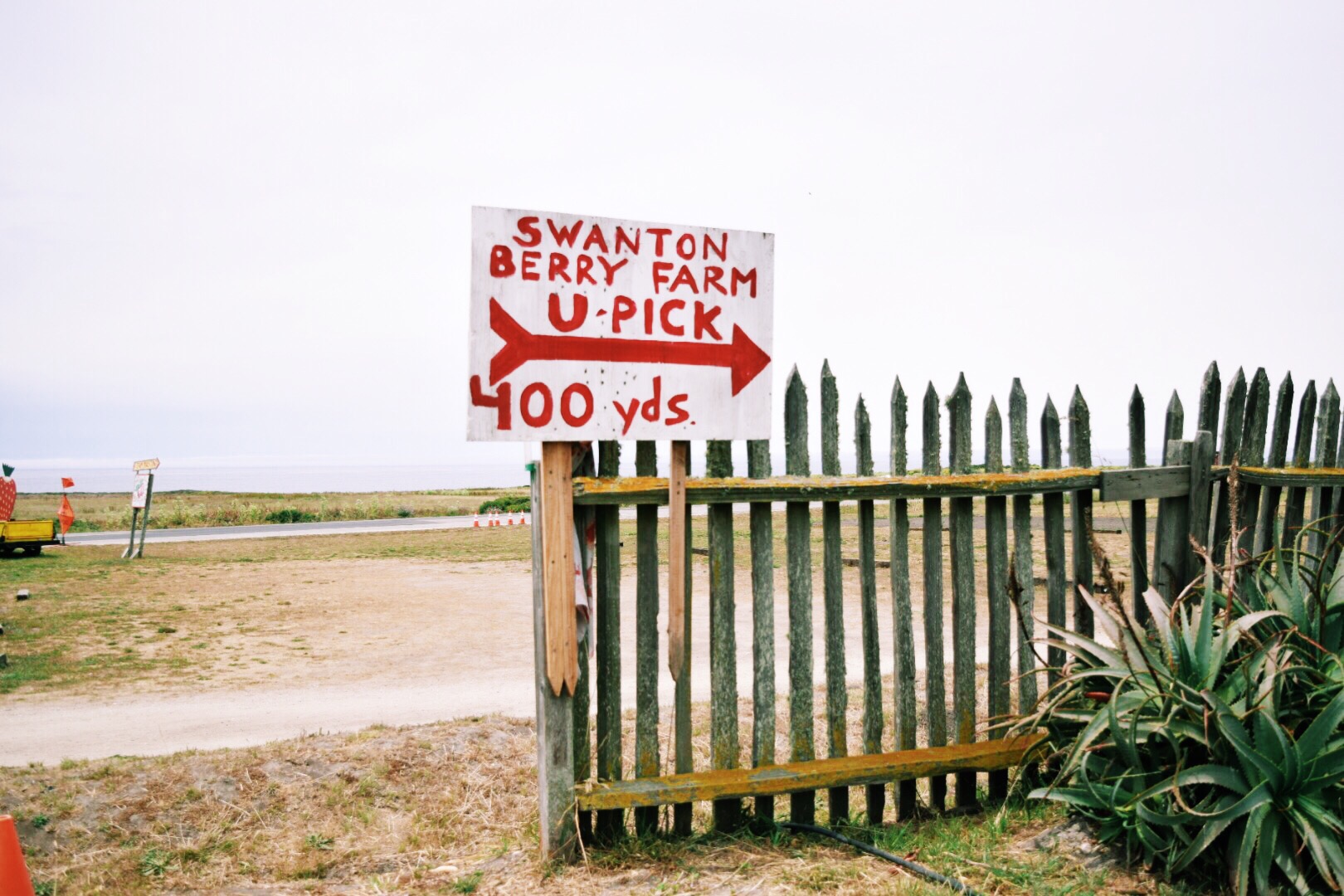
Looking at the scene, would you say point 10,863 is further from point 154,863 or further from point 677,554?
point 677,554

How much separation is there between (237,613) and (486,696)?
20.9ft

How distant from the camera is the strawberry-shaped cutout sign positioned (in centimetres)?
1975

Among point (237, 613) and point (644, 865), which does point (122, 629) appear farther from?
point (644, 865)

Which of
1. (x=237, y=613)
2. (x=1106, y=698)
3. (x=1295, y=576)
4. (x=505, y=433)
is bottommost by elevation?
(x=237, y=613)

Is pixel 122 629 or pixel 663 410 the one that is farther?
pixel 122 629

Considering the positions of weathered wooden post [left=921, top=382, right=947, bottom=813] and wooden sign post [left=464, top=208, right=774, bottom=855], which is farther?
weathered wooden post [left=921, top=382, right=947, bottom=813]

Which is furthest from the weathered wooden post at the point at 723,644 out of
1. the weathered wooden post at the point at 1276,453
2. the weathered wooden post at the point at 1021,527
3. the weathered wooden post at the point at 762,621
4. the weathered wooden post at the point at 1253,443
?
the weathered wooden post at the point at 1276,453

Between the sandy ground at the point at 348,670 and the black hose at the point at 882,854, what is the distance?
3.01 m

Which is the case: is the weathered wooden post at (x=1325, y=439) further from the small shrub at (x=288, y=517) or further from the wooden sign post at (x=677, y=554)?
the small shrub at (x=288, y=517)

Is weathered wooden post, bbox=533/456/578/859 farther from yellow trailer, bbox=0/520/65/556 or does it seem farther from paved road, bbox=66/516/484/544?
paved road, bbox=66/516/484/544

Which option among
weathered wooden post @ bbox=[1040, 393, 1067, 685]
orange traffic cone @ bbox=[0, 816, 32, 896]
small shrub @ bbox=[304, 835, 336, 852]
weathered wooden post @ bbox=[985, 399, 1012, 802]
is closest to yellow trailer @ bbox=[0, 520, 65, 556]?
small shrub @ bbox=[304, 835, 336, 852]

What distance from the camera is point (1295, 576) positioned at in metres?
3.69

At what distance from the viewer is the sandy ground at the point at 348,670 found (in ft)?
20.6

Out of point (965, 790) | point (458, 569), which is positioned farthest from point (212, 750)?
point (458, 569)
